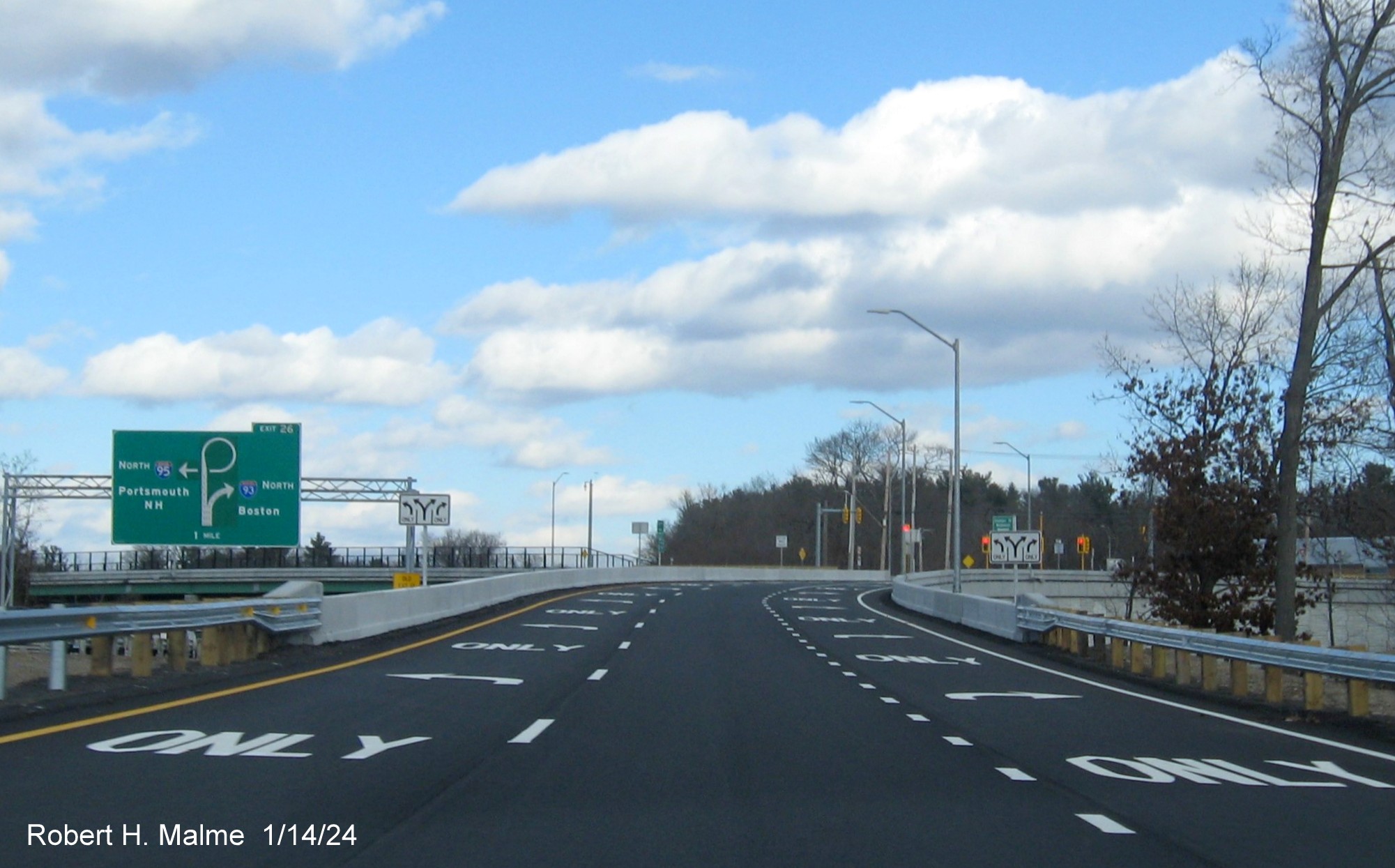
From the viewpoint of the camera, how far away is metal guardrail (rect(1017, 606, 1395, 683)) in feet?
49.5

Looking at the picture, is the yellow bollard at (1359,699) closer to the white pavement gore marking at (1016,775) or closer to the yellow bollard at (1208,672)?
the yellow bollard at (1208,672)

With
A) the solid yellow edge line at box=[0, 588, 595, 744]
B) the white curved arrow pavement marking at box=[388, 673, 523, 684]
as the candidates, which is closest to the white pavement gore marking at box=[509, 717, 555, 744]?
the solid yellow edge line at box=[0, 588, 595, 744]

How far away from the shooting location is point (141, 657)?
17750 mm

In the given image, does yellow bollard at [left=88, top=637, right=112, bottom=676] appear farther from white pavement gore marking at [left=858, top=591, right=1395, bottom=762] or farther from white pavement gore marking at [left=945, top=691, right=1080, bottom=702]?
white pavement gore marking at [left=858, top=591, right=1395, bottom=762]

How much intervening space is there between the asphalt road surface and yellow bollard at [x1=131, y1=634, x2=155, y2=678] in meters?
1.36

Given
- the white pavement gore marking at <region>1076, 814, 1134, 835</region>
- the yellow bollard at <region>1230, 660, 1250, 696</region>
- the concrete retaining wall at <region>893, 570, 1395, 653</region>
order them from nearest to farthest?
the white pavement gore marking at <region>1076, 814, 1134, 835</region> < the yellow bollard at <region>1230, 660, 1250, 696</region> < the concrete retaining wall at <region>893, 570, 1395, 653</region>

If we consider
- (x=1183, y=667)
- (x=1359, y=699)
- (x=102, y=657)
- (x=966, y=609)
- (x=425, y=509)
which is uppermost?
(x=425, y=509)

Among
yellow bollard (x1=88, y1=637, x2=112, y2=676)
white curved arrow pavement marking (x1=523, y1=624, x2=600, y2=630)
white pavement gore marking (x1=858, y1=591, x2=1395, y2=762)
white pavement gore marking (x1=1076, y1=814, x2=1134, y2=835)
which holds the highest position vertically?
yellow bollard (x1=88, y1=637, x2=112, y2=676)

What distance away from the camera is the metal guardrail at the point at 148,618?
14.6 metres

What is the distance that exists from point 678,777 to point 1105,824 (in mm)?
3359

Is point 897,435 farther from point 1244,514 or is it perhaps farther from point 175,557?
point 1244,514

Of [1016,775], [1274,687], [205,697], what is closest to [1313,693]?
[1274,687]

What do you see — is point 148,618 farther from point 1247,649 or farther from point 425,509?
point 425,509

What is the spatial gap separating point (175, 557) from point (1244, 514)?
234 feet
